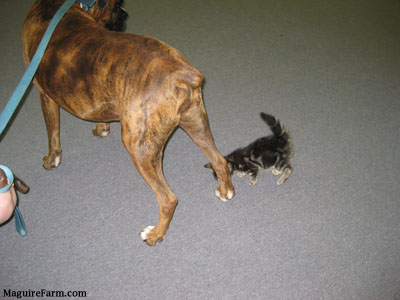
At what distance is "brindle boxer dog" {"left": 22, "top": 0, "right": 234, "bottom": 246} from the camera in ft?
4.23

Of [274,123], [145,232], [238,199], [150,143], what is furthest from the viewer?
[238,199]

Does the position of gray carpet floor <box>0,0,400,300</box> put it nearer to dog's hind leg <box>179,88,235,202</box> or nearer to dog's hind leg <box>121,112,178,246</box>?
dog's hind leg <box>179,88,235,202</box>

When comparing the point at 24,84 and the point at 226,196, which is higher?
the point at 24,84

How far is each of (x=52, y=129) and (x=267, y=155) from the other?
143 centimetres

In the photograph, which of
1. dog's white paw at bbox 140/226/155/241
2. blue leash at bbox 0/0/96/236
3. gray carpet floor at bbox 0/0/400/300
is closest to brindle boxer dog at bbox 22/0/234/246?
blue leash at bbox 0/0/96/236

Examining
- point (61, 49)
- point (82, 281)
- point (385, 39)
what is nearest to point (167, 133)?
point (61, 49)

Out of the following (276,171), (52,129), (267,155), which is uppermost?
(267,155)

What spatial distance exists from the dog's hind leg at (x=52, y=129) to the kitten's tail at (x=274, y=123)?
1319 mm

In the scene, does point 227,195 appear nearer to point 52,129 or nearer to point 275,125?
point 275,125

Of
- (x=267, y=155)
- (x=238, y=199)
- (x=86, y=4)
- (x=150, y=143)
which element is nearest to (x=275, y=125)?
(x=267, y=155)

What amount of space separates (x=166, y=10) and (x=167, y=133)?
113 inches

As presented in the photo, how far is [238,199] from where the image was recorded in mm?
2154

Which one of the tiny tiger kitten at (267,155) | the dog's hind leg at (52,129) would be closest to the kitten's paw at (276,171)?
the tiny tiger kitten at (267,155)

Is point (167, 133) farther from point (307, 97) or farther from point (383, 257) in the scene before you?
point (307, 97)
